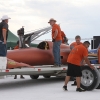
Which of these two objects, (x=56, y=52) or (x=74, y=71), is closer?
(x=74, y=71)

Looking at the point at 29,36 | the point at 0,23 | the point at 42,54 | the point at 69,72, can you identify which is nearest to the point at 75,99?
the point at 69,72

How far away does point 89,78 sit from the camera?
8070mm

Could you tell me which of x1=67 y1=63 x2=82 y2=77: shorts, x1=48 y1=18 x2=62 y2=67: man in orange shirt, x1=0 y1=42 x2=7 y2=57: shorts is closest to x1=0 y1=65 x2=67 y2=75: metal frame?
x1=48 y1=18 x2=62 y2=67: man in orange shirt

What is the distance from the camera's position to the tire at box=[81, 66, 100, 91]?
7.77m

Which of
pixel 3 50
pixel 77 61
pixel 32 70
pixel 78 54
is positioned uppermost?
pixel 3 50

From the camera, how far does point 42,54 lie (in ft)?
33.0

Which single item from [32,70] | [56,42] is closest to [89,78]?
[32,70]

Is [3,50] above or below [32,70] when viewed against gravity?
above

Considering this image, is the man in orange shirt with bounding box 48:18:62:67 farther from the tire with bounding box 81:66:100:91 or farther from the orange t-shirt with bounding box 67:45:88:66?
the orange t-shirt with bounding box 67:45:88:66

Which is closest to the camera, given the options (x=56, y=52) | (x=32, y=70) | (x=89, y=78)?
(x=89, y=78)

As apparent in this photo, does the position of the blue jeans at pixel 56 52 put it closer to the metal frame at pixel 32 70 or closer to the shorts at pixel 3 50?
the metal frame at pixel 32 70

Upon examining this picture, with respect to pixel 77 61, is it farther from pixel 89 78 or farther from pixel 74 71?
pixel 89 78

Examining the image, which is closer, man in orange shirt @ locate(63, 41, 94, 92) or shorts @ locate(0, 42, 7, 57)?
man in orange shirt @ locate(63, 41, 94, 92)

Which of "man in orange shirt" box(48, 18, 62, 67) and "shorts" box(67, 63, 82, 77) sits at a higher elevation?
"man in orange shirt" box(48, 18, 62, 67)
